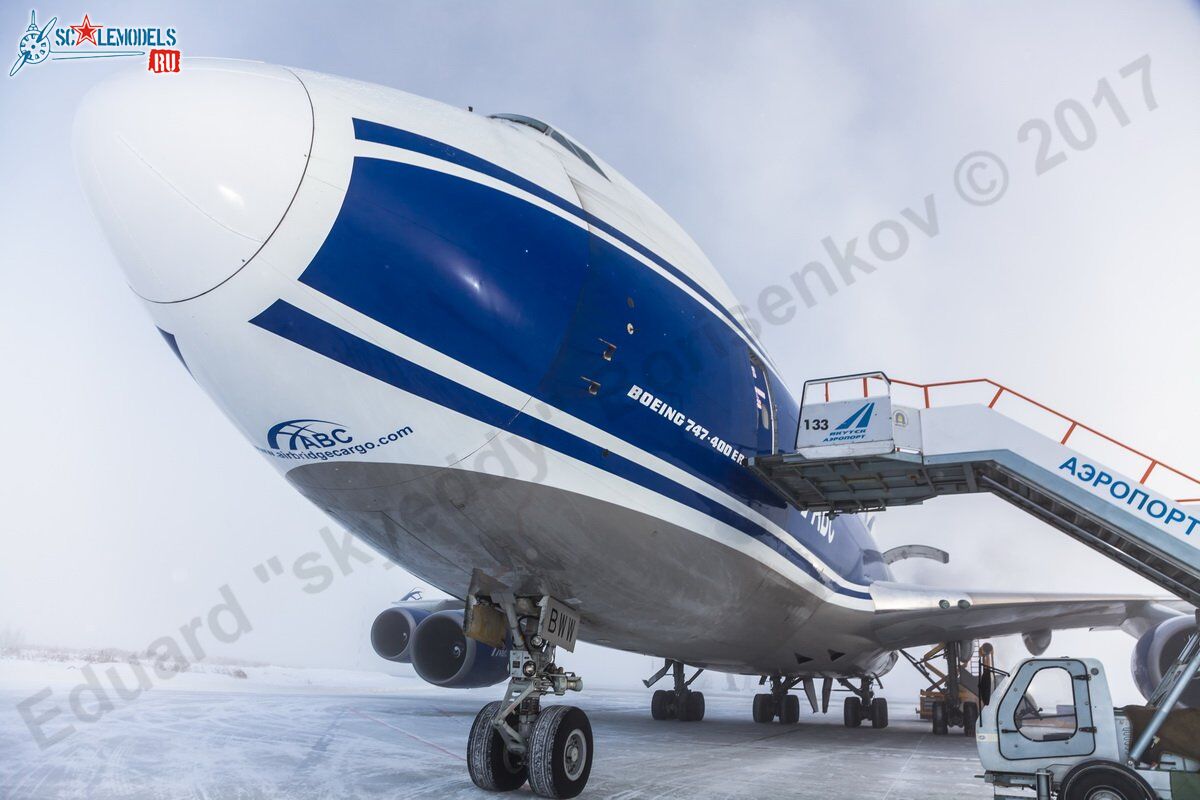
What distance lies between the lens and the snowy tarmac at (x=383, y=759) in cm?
567

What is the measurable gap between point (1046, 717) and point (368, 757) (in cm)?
565

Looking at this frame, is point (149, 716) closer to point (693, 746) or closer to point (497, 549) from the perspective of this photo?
point (693, 746)

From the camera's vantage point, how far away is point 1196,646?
5.87m

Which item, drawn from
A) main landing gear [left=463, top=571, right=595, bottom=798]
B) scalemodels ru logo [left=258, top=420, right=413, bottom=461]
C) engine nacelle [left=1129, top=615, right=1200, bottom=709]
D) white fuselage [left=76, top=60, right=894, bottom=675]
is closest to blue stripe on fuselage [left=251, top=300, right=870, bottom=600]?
white fuselage [left=76, top=60, right=894, bottom=675]

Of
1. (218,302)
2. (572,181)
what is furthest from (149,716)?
(572,181)

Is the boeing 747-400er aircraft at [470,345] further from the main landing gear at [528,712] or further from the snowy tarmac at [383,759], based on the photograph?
the snowy tarmac at [383,759]

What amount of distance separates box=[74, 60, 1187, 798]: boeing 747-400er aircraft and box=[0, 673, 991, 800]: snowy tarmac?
1.19 meters

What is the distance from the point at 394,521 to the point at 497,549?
0.73 m

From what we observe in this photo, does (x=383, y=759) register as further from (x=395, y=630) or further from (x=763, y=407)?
(x=395, y=630)

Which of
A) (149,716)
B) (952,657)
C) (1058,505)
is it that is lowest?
(149,716)

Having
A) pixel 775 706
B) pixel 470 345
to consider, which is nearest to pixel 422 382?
pixel 470 345

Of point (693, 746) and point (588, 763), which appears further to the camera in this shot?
point (693, 746)

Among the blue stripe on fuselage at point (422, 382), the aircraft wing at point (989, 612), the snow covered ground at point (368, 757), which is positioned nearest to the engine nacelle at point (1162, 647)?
the aircraft wing at point (989, 612)

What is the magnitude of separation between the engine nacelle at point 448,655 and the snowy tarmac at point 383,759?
0.65 meters
